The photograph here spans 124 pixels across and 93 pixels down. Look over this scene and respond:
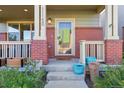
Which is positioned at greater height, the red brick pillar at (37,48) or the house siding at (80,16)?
the house siding at (80,16)

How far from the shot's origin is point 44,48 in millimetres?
9570

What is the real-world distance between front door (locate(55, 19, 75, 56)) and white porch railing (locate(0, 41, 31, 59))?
275cm

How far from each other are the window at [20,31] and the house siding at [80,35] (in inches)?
112

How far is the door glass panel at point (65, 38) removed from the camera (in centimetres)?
1286

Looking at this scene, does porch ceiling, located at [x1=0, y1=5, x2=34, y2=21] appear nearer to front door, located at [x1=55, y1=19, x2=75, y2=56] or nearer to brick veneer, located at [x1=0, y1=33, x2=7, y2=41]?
brick veneer, located at [x1=0, y1=33, x2=7, y2=41]

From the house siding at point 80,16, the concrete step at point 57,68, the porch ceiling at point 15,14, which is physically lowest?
the concrete step at point 57,68

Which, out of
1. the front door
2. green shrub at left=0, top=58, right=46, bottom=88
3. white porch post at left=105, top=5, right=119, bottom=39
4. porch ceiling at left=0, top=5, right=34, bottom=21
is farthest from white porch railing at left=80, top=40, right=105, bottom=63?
porch ceiling at left=0, top=5, right=34, bottom=21

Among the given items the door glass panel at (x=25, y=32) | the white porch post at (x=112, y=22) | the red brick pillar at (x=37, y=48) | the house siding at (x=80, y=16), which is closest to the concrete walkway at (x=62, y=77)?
the red brick pillar at (x=37, y=48)

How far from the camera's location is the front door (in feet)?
42.1

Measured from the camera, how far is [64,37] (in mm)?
12914

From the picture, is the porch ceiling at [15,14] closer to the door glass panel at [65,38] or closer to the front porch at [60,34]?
the front porch at [60,34]

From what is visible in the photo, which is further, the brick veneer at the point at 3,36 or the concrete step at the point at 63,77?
the brick veneer at the point at 3,36

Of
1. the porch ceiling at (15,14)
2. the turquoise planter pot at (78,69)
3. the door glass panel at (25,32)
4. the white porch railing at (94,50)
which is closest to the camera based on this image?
the turquoise planter pot at (78,69)

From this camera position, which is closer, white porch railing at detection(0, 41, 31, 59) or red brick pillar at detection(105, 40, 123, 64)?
red brick pillar at detection(105, 40, 123, 64)
